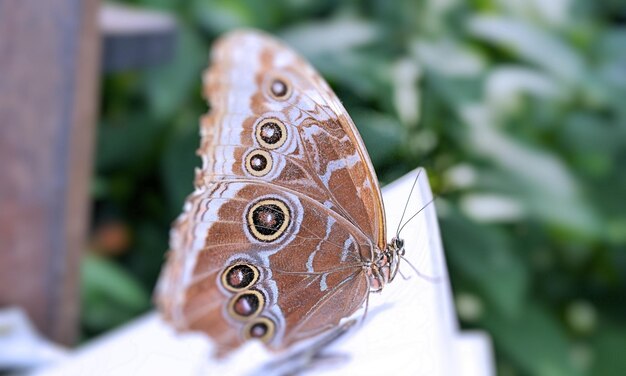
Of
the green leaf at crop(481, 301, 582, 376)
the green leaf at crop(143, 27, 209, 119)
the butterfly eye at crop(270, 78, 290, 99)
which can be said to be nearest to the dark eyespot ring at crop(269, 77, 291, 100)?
the butterfly eye at crop(270, 78, 290, 99)

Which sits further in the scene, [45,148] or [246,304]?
[45,148]

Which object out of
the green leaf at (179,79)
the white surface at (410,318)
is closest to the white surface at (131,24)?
the green leaf at (179,79)

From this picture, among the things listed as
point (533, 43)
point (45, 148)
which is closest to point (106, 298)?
point (45, 148)

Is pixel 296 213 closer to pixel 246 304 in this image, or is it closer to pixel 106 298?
pixel 246 304

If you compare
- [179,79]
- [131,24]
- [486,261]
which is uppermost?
[131,24]

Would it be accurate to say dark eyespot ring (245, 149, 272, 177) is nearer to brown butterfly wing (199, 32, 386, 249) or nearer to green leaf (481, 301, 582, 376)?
brown butterfly wing (199, 32, 386, 249)

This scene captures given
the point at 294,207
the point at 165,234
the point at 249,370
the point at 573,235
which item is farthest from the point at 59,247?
the point at 573,235

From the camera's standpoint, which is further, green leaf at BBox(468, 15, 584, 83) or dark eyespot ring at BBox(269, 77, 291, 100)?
green leaf at BBox(468, 15, 584, 83)
